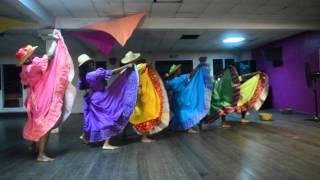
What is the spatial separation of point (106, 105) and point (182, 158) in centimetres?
141

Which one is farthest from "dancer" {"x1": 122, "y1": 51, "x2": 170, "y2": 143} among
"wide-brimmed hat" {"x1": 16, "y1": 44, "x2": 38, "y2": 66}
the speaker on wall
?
the speaker on wall

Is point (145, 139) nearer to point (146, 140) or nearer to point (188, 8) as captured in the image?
point (146, 140)

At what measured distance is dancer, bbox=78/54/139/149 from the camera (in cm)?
442

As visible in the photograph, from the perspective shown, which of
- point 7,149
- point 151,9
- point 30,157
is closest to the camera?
point 30,157

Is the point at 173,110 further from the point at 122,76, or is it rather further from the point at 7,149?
the point at 7,149

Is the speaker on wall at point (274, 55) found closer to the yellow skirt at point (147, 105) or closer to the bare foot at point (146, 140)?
the yellow skirt at point (147, 105)

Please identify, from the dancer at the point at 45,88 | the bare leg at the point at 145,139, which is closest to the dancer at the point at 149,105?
the bare leg at the point at 145,139

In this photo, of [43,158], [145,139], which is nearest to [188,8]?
[145,139]

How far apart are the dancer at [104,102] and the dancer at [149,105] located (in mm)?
361

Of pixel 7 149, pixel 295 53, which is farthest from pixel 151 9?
pixel 295 53

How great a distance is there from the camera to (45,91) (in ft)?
12.3

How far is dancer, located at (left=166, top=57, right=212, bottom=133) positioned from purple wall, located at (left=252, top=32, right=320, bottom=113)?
13.9 feet

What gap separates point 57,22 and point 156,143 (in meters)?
3.54

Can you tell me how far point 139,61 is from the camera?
16.9 ft
